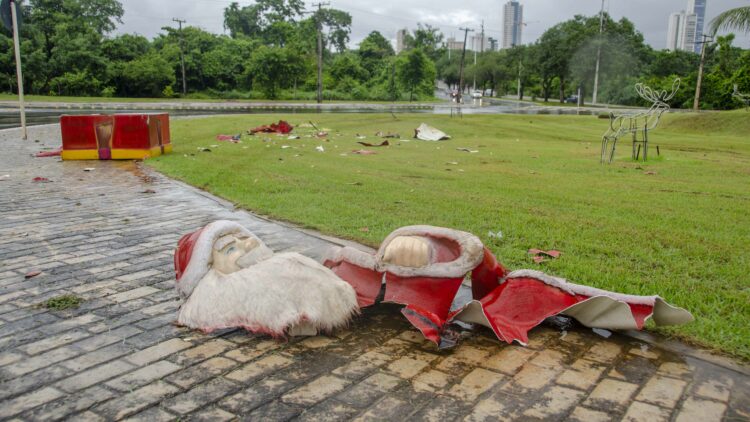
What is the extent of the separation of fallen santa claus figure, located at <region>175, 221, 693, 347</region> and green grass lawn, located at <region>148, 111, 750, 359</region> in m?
0.60

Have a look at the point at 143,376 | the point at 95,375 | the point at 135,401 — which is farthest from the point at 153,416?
the point at 95,375

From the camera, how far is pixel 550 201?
23.6 feet

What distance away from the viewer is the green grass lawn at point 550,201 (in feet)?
13.9

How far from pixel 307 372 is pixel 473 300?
3.68ft

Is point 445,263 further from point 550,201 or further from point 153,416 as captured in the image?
point 550,201

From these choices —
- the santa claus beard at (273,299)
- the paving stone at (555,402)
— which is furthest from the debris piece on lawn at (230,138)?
the paving stone at (555,402)

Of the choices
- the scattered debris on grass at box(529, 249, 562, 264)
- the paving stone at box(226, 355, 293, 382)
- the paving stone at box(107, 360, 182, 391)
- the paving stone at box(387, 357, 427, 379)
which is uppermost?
the scattered debris on grass at box(529, 249, 562, 264)

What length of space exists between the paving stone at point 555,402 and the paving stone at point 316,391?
850 mm

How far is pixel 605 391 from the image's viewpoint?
2.70m

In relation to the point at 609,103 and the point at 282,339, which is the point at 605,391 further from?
the point at 609,103

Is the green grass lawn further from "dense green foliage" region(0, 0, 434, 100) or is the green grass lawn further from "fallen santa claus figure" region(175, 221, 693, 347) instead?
"dense green foliage" region(0, 0, 434, 100)

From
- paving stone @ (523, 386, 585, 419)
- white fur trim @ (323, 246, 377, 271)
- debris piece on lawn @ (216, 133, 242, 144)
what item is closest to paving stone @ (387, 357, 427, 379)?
paving stone @ (523, 386, 585, 419)

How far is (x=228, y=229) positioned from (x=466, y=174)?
21.2ft

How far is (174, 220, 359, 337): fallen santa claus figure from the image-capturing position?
3.19m
